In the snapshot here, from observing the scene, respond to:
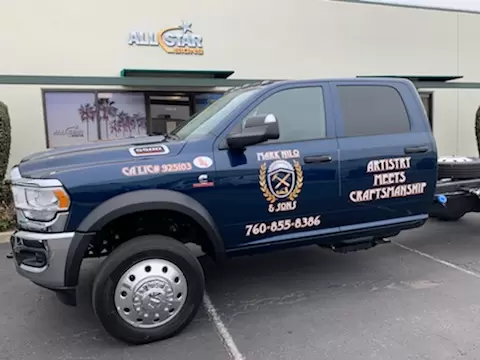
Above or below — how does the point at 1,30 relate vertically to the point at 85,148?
above

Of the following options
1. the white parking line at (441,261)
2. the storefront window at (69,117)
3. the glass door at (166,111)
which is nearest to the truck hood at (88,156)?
the white parking line at (441,261)

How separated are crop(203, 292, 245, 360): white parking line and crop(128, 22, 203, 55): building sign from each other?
290 inches

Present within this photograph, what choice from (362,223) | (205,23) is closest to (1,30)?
(205,23)

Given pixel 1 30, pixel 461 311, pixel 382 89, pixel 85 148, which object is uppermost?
pixel 1 30

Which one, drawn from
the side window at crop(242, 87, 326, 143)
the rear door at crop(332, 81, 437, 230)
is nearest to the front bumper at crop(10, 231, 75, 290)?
the side window at crop(242, 87, 326, 143)

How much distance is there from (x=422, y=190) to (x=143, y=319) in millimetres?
2843

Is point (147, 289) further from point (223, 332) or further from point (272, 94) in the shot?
point (272, 94)

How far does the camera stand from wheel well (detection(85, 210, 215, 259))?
361 centimetres

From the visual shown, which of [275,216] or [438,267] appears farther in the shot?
[438,267]

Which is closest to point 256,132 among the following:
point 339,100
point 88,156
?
point 339,100

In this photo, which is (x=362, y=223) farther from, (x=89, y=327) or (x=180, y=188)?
(x=89, y=327)

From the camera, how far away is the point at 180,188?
3.46 metres

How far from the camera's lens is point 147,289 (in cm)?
334

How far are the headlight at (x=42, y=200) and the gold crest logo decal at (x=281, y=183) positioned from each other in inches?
60.1
